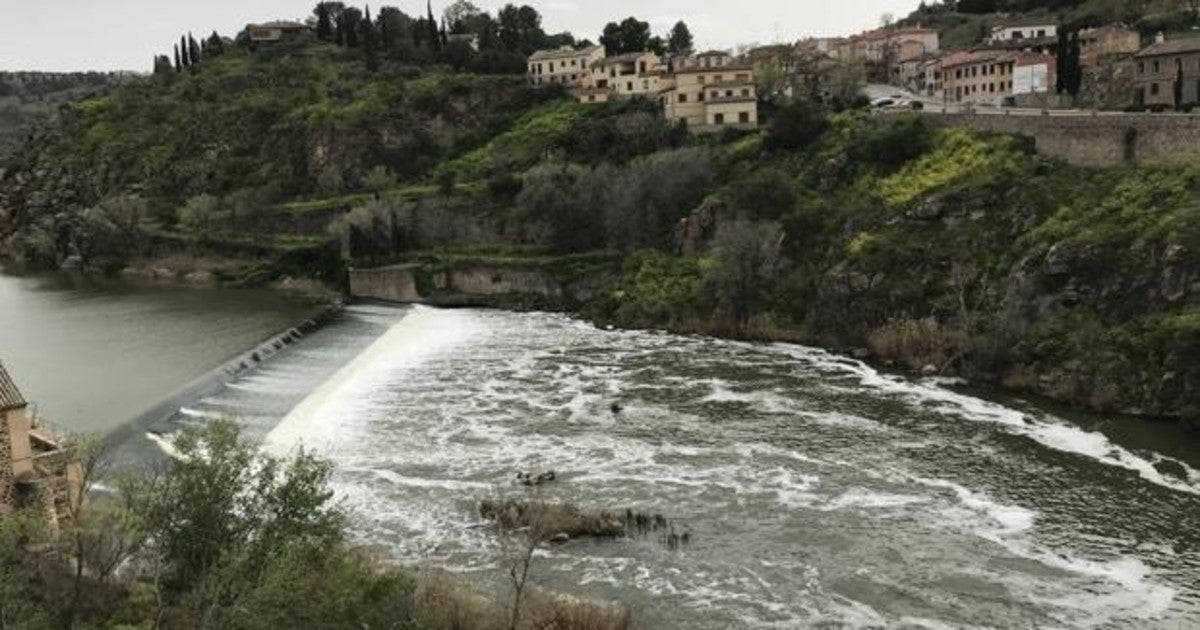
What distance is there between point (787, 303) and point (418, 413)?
2151 centimetres

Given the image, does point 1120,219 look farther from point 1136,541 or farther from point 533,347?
point 533,347

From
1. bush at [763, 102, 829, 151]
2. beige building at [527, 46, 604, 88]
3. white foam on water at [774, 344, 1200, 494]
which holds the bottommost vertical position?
white foam on water at [774, 344, 1200, 494]

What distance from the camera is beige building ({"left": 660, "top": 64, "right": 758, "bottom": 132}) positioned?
7806 centimetres

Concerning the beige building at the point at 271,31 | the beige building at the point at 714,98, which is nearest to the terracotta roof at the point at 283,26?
the beige building at the point at 271,31

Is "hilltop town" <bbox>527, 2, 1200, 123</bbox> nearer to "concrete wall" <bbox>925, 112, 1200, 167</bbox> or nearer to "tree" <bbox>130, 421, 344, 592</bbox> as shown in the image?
"concrete wall" <bbox>925, 112, 1200, 167</bbox>

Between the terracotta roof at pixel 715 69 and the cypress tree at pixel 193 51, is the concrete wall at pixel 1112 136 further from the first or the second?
the cypress tree at pixel 193 51

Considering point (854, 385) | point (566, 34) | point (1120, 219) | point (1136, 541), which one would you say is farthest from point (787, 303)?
point (566, 34)

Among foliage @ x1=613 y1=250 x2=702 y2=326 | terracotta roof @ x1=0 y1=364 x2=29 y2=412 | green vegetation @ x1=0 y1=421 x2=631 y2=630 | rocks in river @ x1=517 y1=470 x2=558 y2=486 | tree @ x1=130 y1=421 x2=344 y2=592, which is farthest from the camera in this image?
foliage @ x1=613 y1=250 x2=702 y2=326

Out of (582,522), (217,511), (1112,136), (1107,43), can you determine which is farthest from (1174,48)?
(217,511)

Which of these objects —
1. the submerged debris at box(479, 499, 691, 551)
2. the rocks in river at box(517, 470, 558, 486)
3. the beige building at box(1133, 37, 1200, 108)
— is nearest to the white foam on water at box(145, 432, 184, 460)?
the rocks in river at box(517, 470, 558, 486)

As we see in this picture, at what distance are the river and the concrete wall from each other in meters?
17.4

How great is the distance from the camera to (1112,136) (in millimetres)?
49750

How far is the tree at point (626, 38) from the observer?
378 ft

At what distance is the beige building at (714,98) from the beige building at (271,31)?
76405mm
